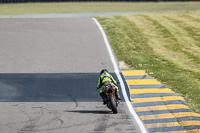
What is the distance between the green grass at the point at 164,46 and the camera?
57.8ft

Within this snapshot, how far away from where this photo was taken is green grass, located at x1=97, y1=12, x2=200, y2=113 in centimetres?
1761

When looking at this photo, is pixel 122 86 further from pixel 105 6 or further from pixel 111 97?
pixel 105 6

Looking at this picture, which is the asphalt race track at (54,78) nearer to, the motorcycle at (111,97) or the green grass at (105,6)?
the motorcycle at (111,97)

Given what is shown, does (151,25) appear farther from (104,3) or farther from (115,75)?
(104,3)

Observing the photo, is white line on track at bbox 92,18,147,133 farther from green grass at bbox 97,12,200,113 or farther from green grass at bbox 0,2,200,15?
green grass at bbox 0,2,200,15

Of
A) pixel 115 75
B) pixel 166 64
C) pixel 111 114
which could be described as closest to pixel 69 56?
pixel 115 75

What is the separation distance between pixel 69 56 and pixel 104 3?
1004 inches

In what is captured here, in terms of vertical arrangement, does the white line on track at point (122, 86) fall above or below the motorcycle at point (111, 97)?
below

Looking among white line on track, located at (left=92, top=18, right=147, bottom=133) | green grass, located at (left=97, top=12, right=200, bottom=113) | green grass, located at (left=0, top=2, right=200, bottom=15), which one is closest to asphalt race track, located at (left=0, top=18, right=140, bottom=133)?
white line on track, located at (left=92, top=18, right=147, bottom=133)

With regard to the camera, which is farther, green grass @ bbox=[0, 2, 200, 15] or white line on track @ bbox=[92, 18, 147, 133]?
green grass @ bbox=[0, 2, 200, 15]

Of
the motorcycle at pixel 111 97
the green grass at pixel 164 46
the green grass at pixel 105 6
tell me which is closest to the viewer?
the motorcycle at pixel 111 97

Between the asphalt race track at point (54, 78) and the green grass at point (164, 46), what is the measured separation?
1.39m

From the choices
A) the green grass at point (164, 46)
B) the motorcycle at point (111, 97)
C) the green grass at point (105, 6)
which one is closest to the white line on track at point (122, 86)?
the green grass at point (164, 46)

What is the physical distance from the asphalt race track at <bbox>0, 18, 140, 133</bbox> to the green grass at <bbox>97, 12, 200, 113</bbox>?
1391 mm
